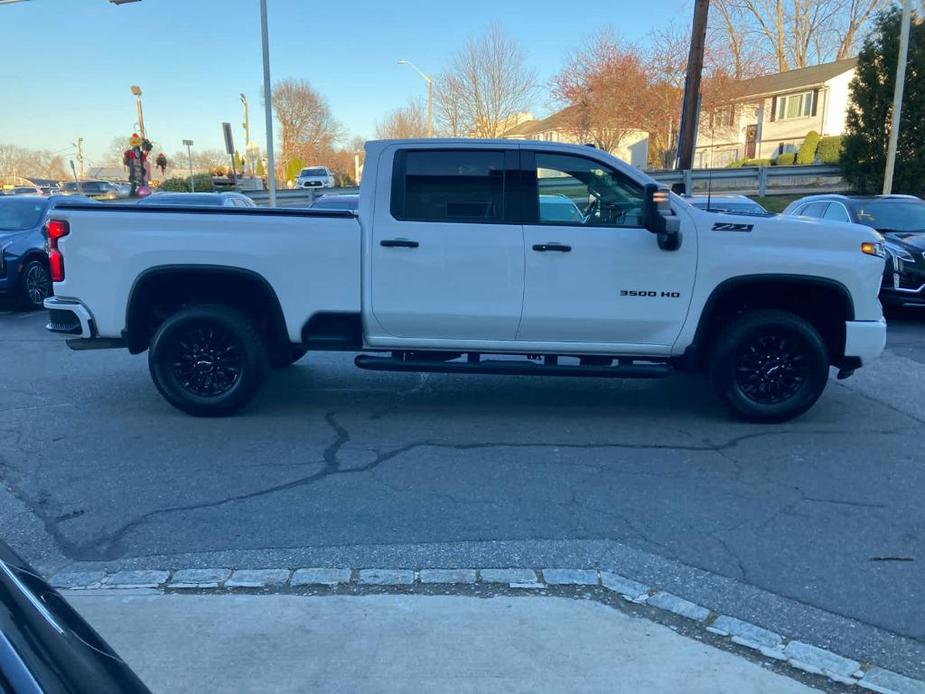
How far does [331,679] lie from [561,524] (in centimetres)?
177

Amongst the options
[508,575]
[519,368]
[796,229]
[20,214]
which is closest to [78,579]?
[508,575]

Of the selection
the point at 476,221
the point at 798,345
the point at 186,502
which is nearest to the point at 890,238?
the point at 798,345

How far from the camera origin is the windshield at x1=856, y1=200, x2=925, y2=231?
1135 cm

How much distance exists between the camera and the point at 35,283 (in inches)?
476

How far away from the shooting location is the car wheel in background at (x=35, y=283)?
39.4ft

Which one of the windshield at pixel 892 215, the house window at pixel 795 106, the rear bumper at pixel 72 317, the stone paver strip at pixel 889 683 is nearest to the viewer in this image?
the stone paver strip at pixel 889 683

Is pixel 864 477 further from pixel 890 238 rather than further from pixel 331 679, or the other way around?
pixel 890 238

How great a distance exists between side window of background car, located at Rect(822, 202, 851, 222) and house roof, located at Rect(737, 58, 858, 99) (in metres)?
33.8

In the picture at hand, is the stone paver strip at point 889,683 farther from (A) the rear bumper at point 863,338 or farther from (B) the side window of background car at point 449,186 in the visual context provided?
(B) the side window of background car at point 449,186

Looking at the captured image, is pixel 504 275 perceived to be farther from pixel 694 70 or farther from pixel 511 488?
pixel 694 70

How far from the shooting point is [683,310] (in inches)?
236

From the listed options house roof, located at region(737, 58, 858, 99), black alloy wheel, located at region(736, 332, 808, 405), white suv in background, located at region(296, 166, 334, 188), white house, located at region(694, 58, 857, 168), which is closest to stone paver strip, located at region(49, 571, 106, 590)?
black alloy wheel, located at region(736, 332, 808, 405)

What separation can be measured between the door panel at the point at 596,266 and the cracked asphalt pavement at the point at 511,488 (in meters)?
0.82

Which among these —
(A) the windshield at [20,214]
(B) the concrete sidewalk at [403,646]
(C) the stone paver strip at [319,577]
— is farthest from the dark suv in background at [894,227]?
(A) the windshield at [20,214]
